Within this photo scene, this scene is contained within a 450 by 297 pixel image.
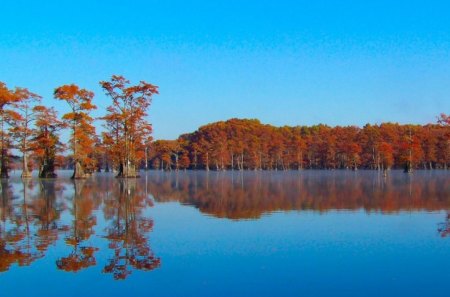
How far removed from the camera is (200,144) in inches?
4360

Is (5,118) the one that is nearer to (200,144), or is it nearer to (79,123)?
(79,123)

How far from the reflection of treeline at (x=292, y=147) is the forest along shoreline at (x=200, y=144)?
209mm

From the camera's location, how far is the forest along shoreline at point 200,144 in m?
47.2

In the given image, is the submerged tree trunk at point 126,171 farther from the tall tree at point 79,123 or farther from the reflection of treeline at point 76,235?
the reflection of treeline at point 76,235

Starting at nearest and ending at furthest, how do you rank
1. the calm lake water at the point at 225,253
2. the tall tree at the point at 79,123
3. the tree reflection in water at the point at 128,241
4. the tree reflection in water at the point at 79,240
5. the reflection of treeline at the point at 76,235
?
the calm lake water at the point at 225,253, the tree reflection in water at the point at 128,241, the tree reflection in water at the point at 79,240, the reflection of treeline at the point at 76,235, the tall tree at the point at 79,123

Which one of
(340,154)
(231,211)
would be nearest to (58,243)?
(231,211)

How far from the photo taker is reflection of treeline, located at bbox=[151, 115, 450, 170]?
3755 inches

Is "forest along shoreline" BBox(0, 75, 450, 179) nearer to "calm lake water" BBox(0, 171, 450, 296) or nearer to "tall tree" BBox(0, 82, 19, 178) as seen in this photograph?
"tall tree" BBox(0, 82, 19, 178)

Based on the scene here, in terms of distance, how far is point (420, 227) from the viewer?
1222cm

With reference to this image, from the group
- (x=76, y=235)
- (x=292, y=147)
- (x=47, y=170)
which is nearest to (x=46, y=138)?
(x=47, y=170)

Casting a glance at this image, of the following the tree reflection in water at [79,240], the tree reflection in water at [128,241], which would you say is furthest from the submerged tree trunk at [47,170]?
the tree reflection in water at [128,241]

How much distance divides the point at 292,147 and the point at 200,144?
68.5 ft

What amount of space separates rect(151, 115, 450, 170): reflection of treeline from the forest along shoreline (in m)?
0.21

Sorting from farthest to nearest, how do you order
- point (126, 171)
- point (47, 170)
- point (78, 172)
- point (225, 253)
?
point (47, 170)
point (126, 171)
point (78, 172)
point (225, 253)
